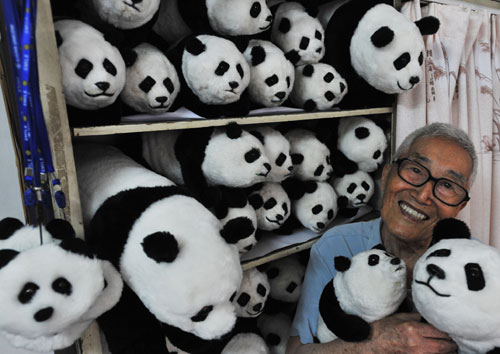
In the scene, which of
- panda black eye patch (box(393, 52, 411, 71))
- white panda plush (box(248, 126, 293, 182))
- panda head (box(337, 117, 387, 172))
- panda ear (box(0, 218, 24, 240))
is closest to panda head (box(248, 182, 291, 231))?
white panda plush (box(248, 126, 293, 182))

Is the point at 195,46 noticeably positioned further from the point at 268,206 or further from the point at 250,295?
the point at 250,295

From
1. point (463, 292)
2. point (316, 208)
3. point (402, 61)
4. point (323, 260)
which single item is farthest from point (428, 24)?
point (463, 292)

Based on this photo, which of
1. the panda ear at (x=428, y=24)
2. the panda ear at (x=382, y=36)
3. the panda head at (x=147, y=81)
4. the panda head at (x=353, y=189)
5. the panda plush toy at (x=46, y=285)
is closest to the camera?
the panda plush toy at (x=46, y=285)

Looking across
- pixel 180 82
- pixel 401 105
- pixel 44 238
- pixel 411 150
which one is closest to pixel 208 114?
pixel 180 82

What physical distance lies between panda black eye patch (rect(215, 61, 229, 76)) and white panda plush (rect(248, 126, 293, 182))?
11.6 inches

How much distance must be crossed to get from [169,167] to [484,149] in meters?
1.45

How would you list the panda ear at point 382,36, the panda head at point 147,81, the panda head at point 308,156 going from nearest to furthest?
the panda head at point 147,81, the panda ear at point 382,36, the panda head at point 308,156

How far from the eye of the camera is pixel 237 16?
1080 millimetres

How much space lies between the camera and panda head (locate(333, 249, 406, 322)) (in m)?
0.85

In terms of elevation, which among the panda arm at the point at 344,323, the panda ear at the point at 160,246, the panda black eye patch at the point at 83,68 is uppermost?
the panda black eye patch at the point at 83,68

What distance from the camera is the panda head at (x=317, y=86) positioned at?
51.9 inches

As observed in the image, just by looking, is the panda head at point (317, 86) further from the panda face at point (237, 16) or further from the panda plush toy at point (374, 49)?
the panda face at point (237, 16)

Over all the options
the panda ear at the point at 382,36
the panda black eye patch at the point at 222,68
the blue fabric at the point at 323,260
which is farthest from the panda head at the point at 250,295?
the panda ear at the point at 382,36

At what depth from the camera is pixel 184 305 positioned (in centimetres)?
71
